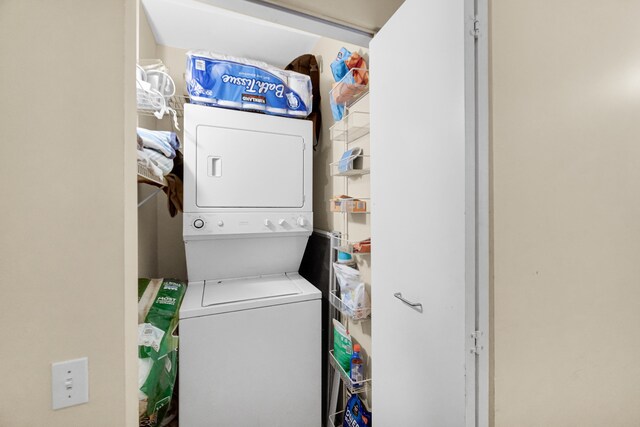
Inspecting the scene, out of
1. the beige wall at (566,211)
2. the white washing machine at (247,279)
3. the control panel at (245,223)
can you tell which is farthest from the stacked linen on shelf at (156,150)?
the beige wall at (566,211)

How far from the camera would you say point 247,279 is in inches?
79.7

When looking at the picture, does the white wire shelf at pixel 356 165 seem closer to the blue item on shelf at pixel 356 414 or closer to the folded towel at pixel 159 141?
the folded towel at pixel 159 141

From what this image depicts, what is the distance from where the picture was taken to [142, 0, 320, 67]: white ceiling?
1896 mm

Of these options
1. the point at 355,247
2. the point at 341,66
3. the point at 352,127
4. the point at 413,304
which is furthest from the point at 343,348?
the point at 341,66

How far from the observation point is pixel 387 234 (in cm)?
121

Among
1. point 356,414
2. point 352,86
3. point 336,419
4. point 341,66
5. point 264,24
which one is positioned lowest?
point 336,419

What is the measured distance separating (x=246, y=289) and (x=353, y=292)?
2.52 ft

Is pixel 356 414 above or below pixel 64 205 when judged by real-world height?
below

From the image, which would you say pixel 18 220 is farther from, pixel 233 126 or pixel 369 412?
pixel 369 412

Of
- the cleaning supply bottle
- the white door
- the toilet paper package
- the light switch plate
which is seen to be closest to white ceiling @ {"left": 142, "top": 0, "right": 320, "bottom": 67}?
the toilet paper package

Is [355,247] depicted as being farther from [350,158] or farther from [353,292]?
[350,158]

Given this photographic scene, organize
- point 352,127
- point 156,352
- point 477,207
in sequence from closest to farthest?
point 477,207 → point 156,352 → point 352,127

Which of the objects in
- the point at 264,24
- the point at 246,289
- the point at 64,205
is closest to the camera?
the point at 64,205

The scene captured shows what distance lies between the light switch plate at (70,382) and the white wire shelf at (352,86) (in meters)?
1.64
